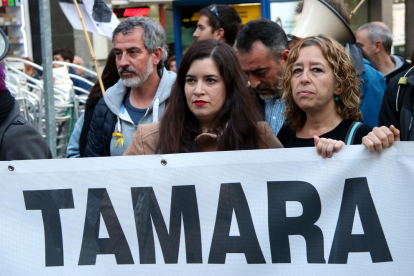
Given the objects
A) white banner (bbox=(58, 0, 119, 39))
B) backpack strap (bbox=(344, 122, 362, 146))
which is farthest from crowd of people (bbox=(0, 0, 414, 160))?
white banner (bbox=(58, 0, 119, 39))

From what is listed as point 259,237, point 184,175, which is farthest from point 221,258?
point 184,175

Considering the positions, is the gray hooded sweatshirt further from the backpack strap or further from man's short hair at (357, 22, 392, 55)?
man's short hair at (357, 22, 392, 55)

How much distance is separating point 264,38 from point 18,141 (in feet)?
5.54

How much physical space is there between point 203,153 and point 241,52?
141cm

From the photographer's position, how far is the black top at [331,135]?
3.30m

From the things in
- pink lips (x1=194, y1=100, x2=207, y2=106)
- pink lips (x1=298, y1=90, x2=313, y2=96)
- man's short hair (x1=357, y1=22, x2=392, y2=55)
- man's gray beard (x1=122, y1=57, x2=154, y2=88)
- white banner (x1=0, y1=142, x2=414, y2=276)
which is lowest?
white banner (x1=0, y1=142, x2=414, y2=276)

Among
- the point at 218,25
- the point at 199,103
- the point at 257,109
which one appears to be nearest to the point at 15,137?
the point at 199,103

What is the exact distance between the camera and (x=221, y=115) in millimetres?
3408

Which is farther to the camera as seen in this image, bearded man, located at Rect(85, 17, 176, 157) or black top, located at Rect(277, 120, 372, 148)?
bearded man, located at Rect(85, 17, 176, 157)

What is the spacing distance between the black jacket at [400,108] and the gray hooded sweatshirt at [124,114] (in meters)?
1.28

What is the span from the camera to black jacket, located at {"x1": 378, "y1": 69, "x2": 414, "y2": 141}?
381 centimetres

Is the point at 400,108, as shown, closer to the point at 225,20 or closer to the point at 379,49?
the point at 225,20

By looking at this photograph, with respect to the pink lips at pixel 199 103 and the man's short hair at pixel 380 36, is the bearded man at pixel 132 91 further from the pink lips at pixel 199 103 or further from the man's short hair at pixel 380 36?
the man's short hair at pixel 380 36

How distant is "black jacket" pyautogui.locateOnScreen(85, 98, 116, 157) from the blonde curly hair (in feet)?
4.05
